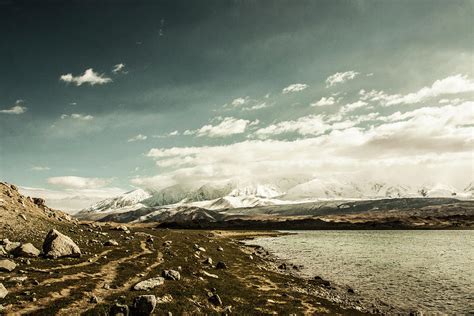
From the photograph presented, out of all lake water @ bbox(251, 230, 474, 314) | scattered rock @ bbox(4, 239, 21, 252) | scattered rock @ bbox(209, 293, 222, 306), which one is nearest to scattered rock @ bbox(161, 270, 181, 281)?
scattered rock @ bbox(209, 293, 222, 306)

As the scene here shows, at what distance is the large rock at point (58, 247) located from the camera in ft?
132

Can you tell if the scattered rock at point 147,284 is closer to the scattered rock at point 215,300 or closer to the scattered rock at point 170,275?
the scattered rock at point 170,275

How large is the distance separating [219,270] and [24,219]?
118 ft

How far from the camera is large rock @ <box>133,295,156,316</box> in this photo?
23.2m

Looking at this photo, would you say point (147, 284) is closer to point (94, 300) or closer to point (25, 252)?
point (94, 300)

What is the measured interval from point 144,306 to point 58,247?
77.7 ft

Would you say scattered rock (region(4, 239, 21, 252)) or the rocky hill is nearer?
scattered rock (region(4, 239, 21, 252))

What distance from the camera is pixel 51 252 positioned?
4012 centimetres

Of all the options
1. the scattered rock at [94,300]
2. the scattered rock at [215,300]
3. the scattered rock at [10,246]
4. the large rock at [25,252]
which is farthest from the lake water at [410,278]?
the scattered rock at [10,246]

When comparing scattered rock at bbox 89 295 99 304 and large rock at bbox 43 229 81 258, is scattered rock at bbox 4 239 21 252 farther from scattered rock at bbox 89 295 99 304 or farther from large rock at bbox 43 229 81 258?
scattered rock at bbox 89 295 99 304

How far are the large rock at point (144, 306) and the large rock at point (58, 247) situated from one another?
22400 millimetres

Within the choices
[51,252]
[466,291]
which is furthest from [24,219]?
[466,291]

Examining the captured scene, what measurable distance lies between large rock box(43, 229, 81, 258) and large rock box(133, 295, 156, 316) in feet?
73.5

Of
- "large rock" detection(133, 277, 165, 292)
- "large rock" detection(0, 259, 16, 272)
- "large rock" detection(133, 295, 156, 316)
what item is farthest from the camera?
"large rock" detection(0, 259, 16, 272)
